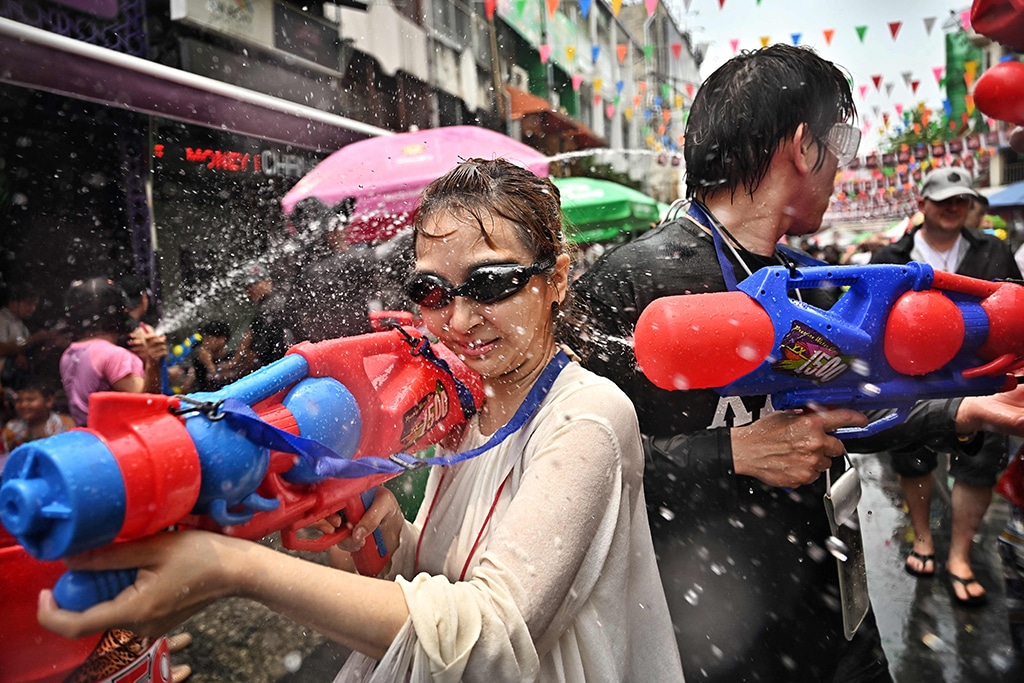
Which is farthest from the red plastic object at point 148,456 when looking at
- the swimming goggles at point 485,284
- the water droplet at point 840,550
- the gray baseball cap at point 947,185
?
the gray baseball cap at point 947,185

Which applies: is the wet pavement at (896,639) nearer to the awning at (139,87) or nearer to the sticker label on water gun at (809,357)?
the sticker label on water gun at (809,357)

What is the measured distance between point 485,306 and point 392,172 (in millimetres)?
4850

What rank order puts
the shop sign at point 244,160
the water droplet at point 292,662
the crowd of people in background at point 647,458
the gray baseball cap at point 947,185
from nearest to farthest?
the crowd of people in background at point 647,458 → the water droplet at point 292,662 → the gray baseball cap at point 947,185 → the shop sign at point 244,160

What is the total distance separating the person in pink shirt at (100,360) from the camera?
137 inches

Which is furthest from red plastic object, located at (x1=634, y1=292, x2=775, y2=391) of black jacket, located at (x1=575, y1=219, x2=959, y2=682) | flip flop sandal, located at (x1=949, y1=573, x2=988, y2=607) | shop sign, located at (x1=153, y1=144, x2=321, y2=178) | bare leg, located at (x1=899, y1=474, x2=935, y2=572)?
shop sign, located at (x1=153, y1=144, x2=321, y2=178)

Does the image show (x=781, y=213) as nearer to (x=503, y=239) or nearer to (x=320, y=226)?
(x=503, y=239)

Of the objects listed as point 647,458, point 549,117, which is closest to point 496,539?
point 647,458

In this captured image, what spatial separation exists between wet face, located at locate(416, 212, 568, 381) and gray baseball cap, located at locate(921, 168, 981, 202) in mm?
4122

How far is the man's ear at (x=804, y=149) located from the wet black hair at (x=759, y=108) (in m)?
0.01

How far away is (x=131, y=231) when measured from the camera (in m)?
7.18

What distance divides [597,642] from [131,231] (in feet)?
23.8

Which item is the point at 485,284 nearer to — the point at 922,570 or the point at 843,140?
the point at 843,140

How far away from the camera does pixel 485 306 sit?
139cm

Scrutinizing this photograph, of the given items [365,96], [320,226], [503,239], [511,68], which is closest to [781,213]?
[503,239]
